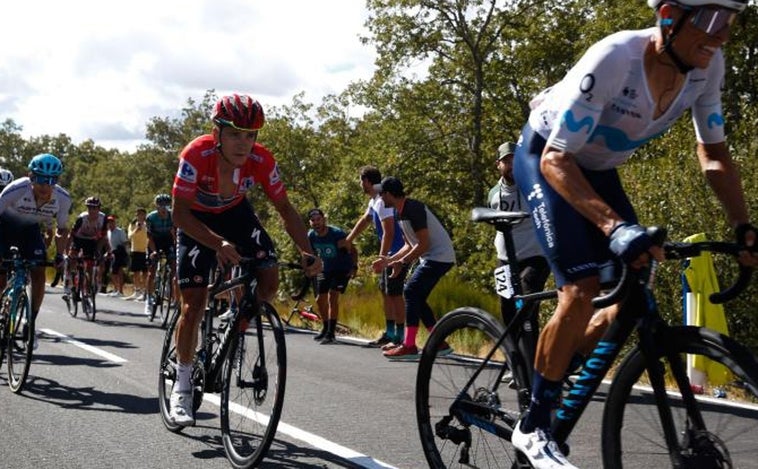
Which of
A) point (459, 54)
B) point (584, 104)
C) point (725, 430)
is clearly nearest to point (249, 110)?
point (584, 104)

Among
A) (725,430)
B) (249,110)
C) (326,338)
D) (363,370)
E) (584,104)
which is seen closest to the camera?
(725,430)

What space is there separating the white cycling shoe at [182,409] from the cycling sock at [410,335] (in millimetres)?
4389

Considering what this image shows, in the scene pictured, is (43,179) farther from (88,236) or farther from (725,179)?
(88,236)

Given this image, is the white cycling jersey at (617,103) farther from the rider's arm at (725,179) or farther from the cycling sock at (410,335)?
the cycling sock at (410,335)

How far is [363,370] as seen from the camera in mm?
9047

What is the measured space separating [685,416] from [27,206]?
6648 mm

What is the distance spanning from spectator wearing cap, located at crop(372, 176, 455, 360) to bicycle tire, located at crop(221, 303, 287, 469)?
440cm

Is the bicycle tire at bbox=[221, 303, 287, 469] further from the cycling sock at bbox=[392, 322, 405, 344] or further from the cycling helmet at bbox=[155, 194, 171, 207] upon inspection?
the cycling helmet at bbox=[155, 194, 171, 207]

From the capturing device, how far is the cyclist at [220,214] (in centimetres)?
525

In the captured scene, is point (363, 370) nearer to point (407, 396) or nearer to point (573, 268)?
point (407, 396)

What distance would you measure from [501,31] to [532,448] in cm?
3555

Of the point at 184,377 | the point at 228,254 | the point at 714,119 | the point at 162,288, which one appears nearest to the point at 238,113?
the point at 228,254

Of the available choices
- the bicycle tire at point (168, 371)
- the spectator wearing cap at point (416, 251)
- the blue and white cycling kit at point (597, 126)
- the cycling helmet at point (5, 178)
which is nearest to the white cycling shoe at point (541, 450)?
the blue and white cycling kit at point (597, 126)

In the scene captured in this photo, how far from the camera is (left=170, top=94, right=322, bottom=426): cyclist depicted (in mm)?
5254
